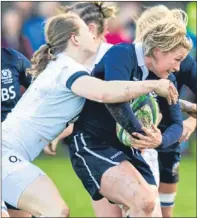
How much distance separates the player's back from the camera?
5.55 metres

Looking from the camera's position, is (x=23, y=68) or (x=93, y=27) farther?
(x=93, y=27)

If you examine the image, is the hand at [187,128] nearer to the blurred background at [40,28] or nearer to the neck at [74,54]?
the neck at [74,54]

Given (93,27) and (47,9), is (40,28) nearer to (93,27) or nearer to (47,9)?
(47,9)

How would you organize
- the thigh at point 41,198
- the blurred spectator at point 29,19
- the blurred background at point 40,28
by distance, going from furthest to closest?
the blurred spectator at point 29,19, the blurred background at point 40,28, the thigh at point 41,198

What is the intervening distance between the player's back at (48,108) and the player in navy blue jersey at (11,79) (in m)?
0.93

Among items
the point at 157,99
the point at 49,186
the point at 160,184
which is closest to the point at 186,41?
the point at 157,99

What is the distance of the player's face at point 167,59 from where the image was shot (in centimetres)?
559

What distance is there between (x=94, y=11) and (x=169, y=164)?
52.5 inches

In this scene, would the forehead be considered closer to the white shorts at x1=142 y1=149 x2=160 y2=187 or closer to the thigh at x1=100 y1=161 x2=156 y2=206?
the thigh at x1=100 y1=161 x2=156 y2=206

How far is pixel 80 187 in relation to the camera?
34.4 feet

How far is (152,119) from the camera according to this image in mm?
5652

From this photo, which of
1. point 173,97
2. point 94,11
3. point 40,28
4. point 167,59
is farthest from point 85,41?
point 40,28

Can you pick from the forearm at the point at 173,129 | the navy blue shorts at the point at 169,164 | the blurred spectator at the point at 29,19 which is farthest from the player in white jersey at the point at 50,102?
the blurred spectator at the point at 29,19

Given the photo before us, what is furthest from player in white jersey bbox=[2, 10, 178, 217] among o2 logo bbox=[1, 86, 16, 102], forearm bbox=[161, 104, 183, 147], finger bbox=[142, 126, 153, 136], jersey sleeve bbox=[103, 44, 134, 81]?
o2 logo bbox=[1, 86, 16, 102]
